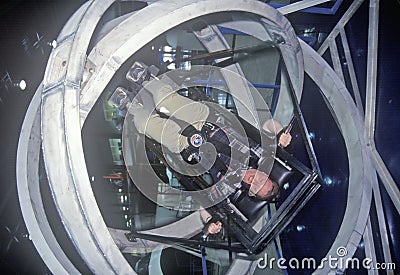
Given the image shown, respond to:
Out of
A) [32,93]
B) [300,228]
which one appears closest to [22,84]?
[32,93]

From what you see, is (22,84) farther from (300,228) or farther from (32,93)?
(300,228)

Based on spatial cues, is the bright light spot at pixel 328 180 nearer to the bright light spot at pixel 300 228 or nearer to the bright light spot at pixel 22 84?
the bright light spot at pixel 300 228

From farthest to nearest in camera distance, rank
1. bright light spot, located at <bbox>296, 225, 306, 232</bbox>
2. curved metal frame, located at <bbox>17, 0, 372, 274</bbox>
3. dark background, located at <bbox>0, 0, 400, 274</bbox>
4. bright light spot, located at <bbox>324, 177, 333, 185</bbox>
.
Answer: bright light spot, located at <bbox>296, 225, 306, 232</bbox>
bright light spot, located at <bbox>324, 177, 333, 185</bbox>
dark background, located at <bbox>0, 0, 400, 274</bbox>
curved metal frame, located at <bbox>17, 0, 372, 274</bbox>

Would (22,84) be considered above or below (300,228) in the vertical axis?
above

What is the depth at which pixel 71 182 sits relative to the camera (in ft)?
5.43

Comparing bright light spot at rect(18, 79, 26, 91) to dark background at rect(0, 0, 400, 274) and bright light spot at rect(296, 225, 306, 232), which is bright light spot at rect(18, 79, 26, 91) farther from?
bright light spot at rect(296, 225, 306, 232)

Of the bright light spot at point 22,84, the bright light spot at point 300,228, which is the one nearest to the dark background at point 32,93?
the bright light spot at point 22,84

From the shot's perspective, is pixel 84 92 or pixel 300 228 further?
pixel 300 228

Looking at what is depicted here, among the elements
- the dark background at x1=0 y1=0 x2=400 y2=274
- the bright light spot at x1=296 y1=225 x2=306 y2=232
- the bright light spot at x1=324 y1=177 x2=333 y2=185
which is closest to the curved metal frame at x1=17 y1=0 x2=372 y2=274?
the dark background at x1=0 y1=0 x2=400 y2=274

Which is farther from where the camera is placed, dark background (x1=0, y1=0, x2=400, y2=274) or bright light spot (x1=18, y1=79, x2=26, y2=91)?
bright light spot (x1=18, y1=79, x2=26, y2=91)

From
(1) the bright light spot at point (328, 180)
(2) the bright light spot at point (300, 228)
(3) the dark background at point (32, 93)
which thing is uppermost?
(3) the dark background at point (32, 93)

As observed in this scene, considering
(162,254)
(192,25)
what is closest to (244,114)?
(192,25)

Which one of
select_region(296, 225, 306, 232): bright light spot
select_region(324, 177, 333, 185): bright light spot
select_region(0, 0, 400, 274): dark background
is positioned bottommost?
select_region(296, 225, 306, 232): bright light spot

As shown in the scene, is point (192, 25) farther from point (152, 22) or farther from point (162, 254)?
point (162, 254)
